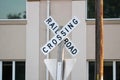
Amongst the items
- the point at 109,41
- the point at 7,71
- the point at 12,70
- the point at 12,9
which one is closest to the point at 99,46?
the point at 109,41

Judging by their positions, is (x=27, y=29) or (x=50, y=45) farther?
(x=27, y=29)

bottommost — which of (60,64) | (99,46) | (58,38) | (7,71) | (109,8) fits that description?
(7,71)

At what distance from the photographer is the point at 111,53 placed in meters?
16.3

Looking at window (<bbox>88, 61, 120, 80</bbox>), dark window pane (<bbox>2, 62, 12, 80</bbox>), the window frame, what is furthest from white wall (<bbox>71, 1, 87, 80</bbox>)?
dark window pane (<bbox>2, 62, 12, 80</bbox>)

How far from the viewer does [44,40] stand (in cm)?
1669

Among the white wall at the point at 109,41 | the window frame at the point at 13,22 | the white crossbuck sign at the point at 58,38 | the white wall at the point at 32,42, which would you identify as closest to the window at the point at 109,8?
the white wall at the point at 109,41

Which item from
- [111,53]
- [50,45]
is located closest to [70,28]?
[50,45]

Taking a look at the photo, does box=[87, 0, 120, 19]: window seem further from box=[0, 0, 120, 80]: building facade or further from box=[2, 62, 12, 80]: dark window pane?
box=[2, 62, 12, 80]: dark window pane

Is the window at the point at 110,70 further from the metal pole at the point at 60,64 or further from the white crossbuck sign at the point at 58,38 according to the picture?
the metal pole at the point at 60,64

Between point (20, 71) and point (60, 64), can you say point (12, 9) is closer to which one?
point (20, 71)

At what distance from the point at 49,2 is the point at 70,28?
6544 mm

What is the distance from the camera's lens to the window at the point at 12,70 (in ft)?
55.3

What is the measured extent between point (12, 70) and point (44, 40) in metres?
1.71

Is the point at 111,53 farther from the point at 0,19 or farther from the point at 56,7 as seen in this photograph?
the point at 0,19
